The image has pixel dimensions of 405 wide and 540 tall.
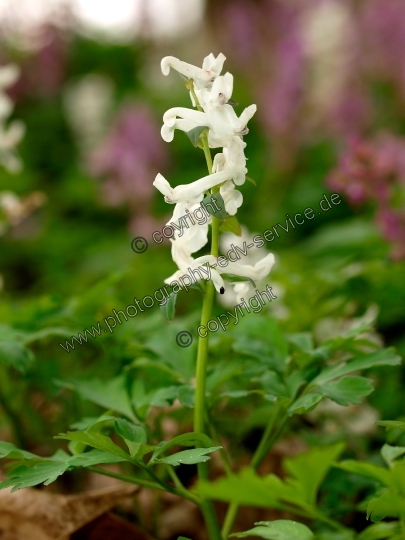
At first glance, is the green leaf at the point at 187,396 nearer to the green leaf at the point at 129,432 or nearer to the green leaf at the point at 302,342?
the green leaf at the point at 129,432

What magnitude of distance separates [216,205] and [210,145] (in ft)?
0.40

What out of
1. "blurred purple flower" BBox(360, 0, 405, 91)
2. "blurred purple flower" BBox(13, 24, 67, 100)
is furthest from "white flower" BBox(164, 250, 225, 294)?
"blurred purple flower" BBox(13, 24, 67, 100)

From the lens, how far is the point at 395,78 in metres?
3.99

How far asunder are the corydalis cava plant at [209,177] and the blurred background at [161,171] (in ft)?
1.28

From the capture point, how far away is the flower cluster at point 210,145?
3.22 ft

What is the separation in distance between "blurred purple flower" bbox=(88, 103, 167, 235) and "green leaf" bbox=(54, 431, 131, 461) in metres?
2.45

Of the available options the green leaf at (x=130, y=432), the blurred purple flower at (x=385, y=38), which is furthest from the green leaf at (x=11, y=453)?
the blurred purple flower at (x=385, y=38)

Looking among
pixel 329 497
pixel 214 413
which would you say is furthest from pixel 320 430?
pixel 329 497

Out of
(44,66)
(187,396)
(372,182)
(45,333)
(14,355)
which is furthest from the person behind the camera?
(44,66)

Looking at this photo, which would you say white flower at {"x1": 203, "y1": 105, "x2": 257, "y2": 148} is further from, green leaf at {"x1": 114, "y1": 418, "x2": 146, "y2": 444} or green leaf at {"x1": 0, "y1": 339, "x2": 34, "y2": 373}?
green leaf at {"x1": 0, "y1": 339, "x2": 34, "y2": 373}

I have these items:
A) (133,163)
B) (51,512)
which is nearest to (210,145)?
(51,512)

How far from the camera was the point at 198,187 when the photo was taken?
3.25ft

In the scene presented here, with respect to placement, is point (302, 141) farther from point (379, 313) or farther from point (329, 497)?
point (329, 497)

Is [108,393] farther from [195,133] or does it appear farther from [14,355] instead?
[195,133]
